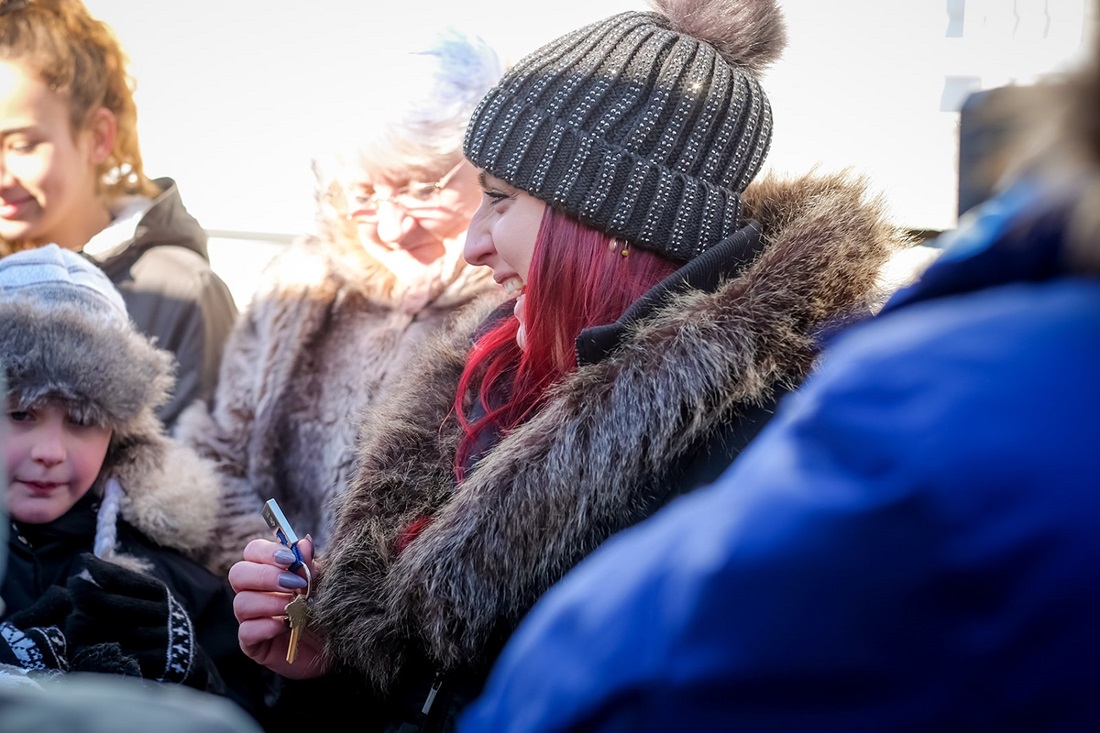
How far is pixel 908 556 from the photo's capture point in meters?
0.50

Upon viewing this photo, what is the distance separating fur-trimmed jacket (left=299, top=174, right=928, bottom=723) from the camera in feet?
4.27

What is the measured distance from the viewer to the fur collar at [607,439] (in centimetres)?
130

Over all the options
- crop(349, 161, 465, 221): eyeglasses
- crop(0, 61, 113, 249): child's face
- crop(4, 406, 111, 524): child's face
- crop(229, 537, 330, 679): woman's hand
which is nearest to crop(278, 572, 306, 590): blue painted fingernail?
crop(229, 537, 330, 679): woman's hand

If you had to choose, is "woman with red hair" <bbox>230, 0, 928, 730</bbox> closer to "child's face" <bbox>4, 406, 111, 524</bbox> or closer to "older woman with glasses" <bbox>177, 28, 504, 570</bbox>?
"child's face" <bbox>4, 406, 111, 524</bbox>

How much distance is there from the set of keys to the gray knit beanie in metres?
0.62

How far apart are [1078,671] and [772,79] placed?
2.89 meters

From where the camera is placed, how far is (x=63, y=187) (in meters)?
3.21

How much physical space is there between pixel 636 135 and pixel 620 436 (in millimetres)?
520

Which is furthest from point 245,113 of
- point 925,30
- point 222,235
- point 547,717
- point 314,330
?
point 547,717

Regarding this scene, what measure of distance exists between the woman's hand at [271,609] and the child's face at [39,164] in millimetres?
1974

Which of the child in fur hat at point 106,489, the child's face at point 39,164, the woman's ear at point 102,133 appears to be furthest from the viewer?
the woman's ear at point 102,133

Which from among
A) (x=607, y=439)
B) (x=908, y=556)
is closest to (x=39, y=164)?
(x=607, y=439)

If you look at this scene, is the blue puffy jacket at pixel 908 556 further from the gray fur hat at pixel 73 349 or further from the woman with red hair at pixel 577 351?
the gray fur hat at pixel 73 349

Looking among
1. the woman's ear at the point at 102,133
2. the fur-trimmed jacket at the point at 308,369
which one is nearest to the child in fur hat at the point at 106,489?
the fur-trimmed jacket at the point at 308,369
